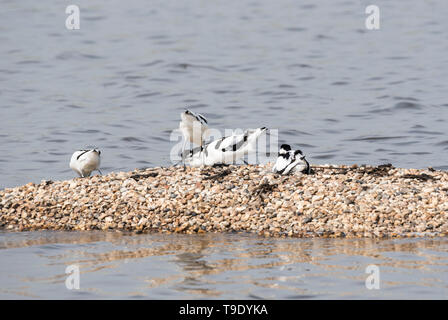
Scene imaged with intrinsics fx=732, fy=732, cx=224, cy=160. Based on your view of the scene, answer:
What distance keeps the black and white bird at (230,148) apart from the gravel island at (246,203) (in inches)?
10.4

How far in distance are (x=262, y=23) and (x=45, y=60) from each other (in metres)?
9.01

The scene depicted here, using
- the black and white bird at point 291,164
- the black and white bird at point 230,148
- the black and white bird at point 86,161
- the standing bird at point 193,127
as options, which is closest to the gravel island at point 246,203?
the black and white bird at point 291,164

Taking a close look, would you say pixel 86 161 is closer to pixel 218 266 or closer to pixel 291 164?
pixel 291 164

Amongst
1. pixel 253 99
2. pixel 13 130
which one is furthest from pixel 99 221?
pixel 253 99

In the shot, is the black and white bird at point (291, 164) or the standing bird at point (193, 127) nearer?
the black and white bird at point (291, 164)

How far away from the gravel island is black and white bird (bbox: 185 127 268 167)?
0.26 m

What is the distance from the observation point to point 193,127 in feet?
38.3

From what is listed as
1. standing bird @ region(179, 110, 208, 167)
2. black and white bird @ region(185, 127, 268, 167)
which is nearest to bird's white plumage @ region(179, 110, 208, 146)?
standing bird @ region(179, 110, 208, 167)

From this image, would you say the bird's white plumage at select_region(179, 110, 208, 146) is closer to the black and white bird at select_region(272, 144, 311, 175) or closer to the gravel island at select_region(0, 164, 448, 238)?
the gravel island at select_region(0, 164, 448, 238)

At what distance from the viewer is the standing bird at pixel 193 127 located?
37.5ft

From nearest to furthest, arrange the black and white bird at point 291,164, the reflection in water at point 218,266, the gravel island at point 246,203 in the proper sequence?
the reflection in water at point 218,266 → the gravel island at point 246,203 → the black and white bird at point 291,164

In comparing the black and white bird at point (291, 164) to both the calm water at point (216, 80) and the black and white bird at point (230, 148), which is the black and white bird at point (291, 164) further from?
the calm water at point (216, 80)

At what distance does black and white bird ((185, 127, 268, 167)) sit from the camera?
1132 centimetres

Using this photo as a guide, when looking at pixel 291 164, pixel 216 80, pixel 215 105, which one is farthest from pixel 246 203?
pixel 216 80
